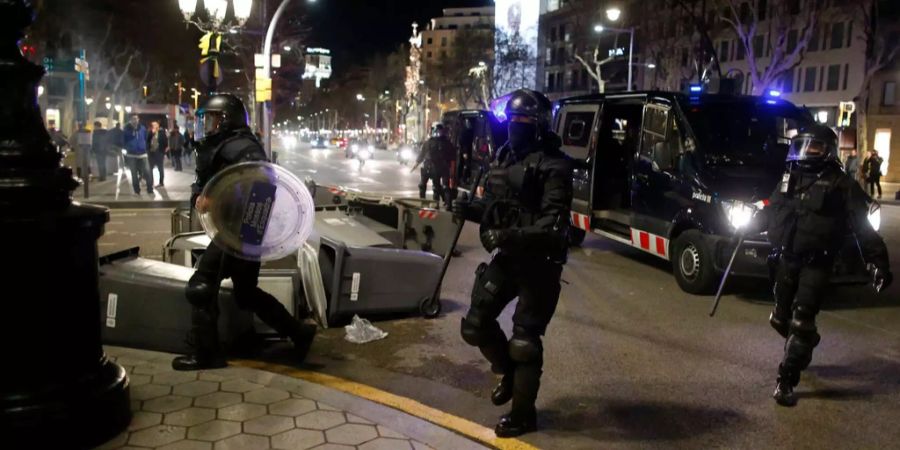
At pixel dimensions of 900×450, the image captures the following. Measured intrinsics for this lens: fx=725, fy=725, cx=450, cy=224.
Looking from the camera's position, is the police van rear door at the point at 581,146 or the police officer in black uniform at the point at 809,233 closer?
the police officer in black uniform at the point at 809,233

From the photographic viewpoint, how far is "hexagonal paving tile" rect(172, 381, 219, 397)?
442 centimetres

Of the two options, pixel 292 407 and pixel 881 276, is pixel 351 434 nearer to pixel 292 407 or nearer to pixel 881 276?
pixel 292 407

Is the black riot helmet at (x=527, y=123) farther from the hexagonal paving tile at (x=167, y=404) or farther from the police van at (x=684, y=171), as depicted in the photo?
the police van at (x=684, y=171)

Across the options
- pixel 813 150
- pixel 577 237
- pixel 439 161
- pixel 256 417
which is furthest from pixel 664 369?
pixel 439 161

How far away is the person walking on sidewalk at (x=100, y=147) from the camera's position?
21422mm

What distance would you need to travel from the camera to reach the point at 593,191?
1029 cm

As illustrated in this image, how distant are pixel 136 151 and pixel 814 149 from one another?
16.3 metres

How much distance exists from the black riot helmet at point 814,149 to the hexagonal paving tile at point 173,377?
4.35 metres

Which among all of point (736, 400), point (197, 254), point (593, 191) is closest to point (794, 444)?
point (736, 400)

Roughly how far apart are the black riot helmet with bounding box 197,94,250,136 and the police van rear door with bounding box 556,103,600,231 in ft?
19.8

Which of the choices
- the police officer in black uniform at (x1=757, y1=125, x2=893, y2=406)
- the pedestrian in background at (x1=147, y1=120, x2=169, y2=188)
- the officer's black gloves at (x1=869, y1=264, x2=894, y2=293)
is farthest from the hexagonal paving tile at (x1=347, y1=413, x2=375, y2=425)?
the pedestrian in background at (x1=147, y1=120, x2=169, y2=188)

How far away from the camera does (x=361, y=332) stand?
6070mm

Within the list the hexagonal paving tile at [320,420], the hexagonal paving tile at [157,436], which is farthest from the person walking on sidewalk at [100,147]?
the hexagonal paving tile at [320,420]

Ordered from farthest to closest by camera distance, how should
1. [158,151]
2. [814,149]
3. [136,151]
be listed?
1. [158,151]
2. [136,151]
3. [814,149]
